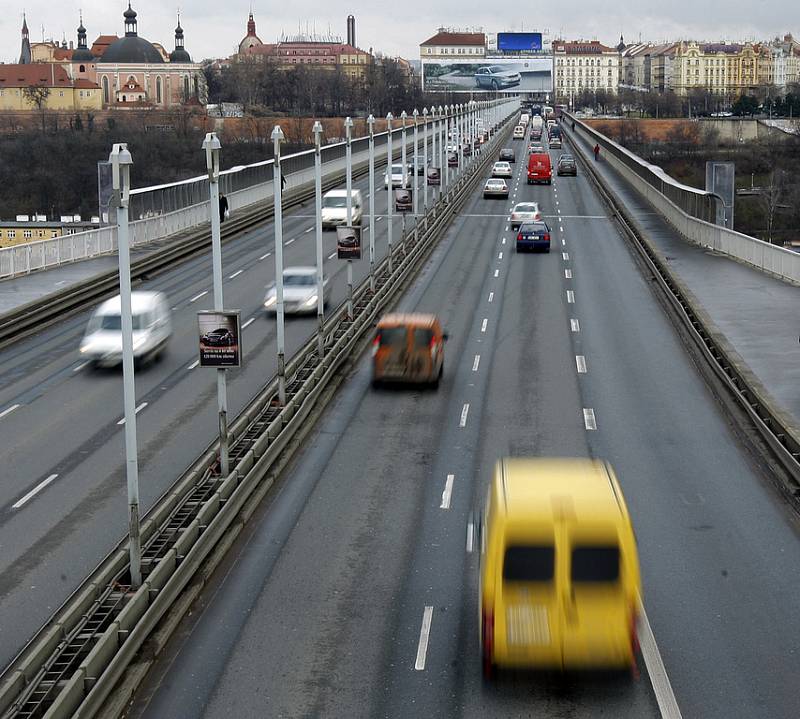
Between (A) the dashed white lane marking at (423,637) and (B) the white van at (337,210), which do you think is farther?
(B) the white van at (337,210)

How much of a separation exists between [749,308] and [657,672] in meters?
24.6

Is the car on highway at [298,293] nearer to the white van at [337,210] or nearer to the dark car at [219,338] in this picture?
the dark car at [219,338]

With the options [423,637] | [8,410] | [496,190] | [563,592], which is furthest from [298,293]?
[496,190]

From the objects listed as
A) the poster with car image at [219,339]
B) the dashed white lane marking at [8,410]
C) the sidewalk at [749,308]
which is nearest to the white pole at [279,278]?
the poster with car image at [219,339]

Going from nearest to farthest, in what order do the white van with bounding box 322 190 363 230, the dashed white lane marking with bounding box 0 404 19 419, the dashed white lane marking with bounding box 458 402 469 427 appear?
the dashed white lane marking with bounding box 458 402 469 427 < the dashed white lane marking with bounding box 0 404 19 419 < the white van with bounding box 322 190 363 230

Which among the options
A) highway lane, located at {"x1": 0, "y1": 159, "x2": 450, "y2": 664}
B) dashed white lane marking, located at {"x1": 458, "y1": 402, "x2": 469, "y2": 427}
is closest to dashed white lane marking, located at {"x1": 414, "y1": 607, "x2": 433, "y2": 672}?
highway lane, located at {"x1": 0, "y1": 159, "x2": 450, "y2": 664}

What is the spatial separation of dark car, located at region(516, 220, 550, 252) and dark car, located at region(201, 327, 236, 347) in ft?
108

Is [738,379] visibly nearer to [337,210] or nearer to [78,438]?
[78,438]

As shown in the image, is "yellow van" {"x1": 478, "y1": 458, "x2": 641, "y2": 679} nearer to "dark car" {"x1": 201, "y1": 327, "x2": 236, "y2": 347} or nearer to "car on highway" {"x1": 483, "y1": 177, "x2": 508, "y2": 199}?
"dark car" {"x1": 201, "y1": 327, "x2": 236, "y2": 347}

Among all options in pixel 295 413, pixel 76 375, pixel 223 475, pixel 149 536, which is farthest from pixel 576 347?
pixel 149 536

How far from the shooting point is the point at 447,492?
21406mm

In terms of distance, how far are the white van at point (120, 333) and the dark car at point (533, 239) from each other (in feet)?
73.6

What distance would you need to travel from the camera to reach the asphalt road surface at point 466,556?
13734mm

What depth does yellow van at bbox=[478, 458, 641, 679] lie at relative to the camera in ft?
43.2
